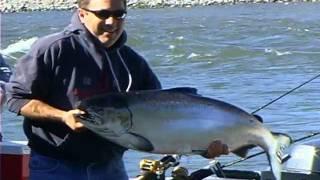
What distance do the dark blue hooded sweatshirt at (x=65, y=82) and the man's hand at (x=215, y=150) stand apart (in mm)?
332

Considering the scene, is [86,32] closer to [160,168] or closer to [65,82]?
[65,82]

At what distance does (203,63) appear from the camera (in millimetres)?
24422

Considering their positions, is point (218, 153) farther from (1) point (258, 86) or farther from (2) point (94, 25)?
(1) point (258, 86)

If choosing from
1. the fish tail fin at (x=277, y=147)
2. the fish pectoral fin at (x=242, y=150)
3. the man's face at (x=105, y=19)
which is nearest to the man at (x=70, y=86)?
the man's face at (x=105, y=19)

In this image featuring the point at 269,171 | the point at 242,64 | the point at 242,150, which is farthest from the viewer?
the point at 242,64

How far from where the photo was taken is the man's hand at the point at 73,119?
3.64 m

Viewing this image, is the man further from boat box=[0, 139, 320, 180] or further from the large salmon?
boat box=[0, 139, 320, 180]

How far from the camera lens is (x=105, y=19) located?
3.77 meters

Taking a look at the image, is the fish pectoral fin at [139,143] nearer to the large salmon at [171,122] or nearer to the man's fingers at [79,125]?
the large salmon at [171,122]

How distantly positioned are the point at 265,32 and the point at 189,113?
31343 millimetres

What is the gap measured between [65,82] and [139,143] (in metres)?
0.34

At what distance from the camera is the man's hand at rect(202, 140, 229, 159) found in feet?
12.4

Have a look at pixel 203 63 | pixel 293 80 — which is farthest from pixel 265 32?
pixel 293 80

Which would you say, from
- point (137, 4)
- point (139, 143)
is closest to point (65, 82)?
point (139, 143)
